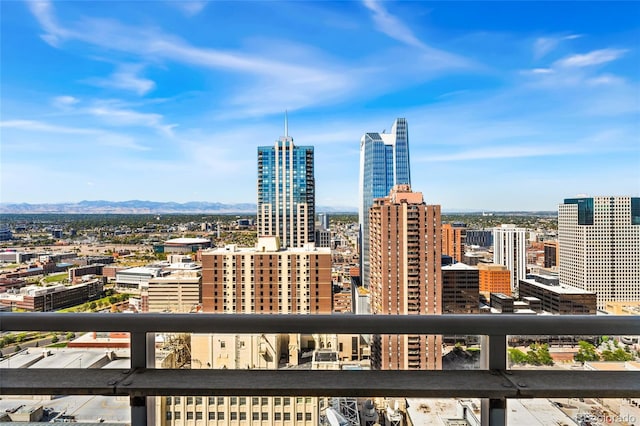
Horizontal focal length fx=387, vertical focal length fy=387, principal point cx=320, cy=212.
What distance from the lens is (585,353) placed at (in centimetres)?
89

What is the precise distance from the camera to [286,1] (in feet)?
6.39

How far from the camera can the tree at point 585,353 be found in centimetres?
88

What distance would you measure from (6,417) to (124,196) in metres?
1.79

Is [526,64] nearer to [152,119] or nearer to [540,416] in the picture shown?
[540,416]

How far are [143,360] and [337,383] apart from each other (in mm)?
464

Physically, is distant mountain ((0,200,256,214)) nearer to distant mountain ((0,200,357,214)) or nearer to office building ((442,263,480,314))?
distant mountain ((0,200,357,214))

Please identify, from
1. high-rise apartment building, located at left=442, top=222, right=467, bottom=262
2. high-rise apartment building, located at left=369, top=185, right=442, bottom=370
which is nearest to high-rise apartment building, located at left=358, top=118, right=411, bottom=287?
high-rise apartment building, located at left=369, top=185, right=442, bottom=370

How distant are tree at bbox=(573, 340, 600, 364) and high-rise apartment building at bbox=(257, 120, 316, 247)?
189 centimetres

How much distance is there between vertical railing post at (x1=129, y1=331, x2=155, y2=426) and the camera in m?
0.88

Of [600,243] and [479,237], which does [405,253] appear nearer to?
[479,237]

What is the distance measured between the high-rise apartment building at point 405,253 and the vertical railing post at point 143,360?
801 millimetres

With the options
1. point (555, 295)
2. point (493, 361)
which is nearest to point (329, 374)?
point (493, 361)

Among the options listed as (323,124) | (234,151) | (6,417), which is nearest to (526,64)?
(323,124)

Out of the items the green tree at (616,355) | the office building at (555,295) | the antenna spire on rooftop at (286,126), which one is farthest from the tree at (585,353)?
the antenna spire on rooftop at (286,126)
